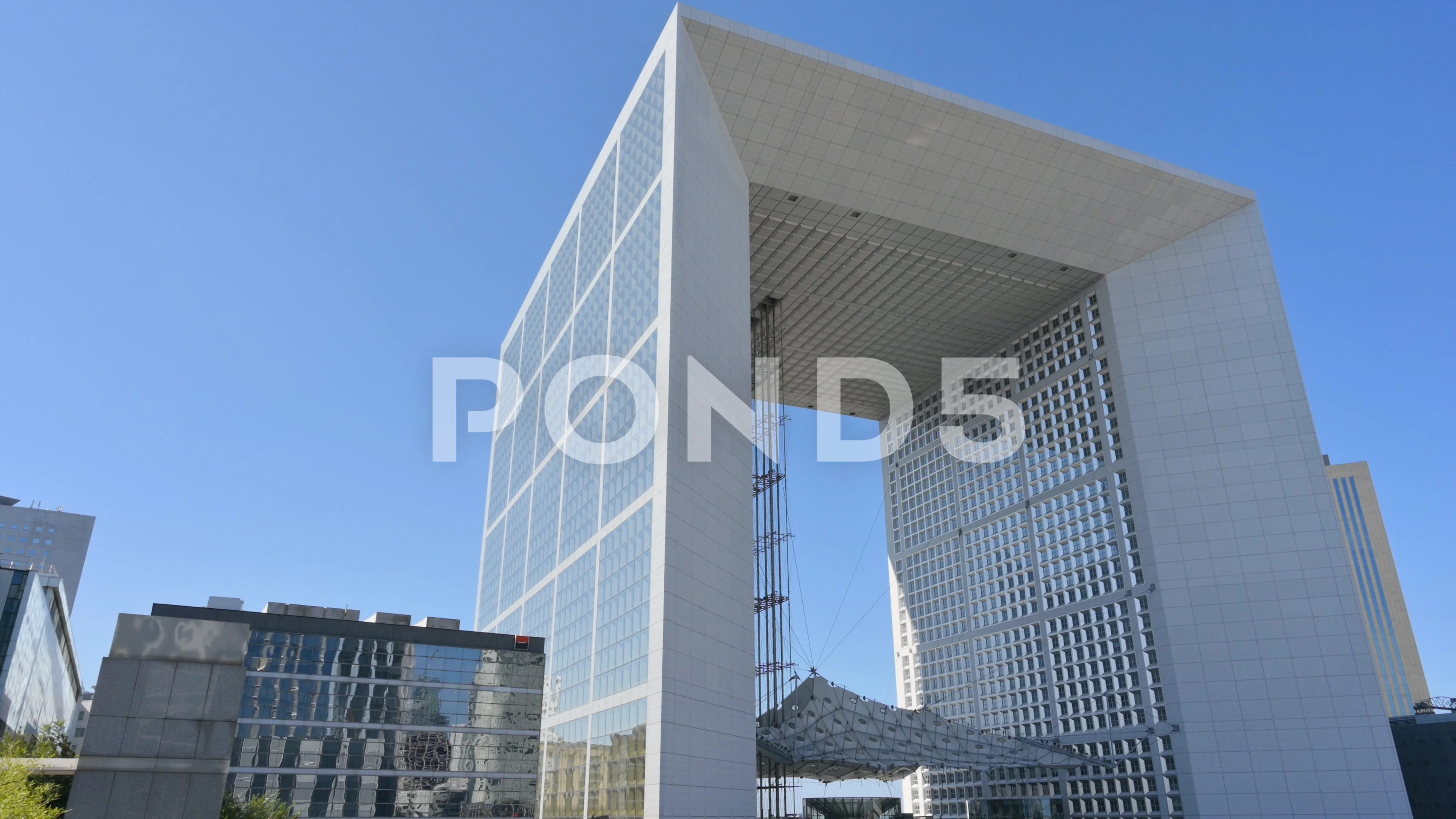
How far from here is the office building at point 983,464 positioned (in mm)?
39156

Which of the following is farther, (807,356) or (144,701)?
(807,356)

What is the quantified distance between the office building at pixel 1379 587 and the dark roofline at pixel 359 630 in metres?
147

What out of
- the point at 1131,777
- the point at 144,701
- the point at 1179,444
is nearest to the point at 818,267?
the point at 1179,444

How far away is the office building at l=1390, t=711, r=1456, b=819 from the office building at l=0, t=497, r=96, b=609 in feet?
505

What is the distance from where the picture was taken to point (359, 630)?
172 ft

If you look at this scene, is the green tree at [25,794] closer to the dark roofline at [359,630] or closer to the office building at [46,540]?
the dark roofline at [359,630]

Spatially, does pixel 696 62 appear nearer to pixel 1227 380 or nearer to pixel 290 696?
pixel 1227 380

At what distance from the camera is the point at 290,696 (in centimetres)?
4956

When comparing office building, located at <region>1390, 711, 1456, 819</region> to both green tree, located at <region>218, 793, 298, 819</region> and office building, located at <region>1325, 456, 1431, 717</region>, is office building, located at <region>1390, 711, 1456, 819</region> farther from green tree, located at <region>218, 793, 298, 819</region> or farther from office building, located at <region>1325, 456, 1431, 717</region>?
office building, located at <region>1325, 456, 1431, 717</region>

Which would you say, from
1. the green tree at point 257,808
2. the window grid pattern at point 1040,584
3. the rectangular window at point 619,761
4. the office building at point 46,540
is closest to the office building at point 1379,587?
the window grid pattern at point 1040,584

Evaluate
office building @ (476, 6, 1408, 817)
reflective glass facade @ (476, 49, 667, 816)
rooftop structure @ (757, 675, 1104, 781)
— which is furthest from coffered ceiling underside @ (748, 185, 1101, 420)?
rooftop structure @ (757, 675, 1104, 781)

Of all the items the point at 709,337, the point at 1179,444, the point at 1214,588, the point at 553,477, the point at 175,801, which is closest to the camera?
the point at 175,801

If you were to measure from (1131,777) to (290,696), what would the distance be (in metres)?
42.9

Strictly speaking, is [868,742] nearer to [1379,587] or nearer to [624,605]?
[624,605]
